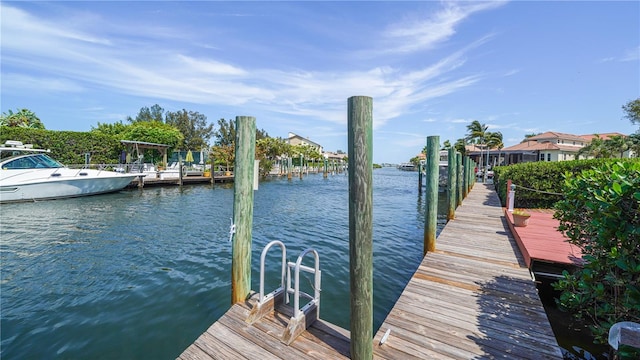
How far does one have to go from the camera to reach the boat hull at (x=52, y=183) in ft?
48.2

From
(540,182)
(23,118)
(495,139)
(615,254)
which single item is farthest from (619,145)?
(23,118)

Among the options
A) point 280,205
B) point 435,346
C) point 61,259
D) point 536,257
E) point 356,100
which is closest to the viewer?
point 356,100

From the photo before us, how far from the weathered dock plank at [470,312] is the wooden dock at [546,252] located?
0.25m

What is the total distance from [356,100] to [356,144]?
0.41 m

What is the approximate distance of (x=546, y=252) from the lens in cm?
539

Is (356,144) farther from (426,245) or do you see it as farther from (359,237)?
(426,245)

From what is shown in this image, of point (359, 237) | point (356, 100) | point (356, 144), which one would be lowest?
point (359, 237)

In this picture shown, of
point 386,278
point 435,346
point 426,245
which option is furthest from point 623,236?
point 386,278

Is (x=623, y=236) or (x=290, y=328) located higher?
(x=623, y=236)

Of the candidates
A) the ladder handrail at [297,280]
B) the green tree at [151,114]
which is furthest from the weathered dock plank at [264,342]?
the green tree at [151,114]

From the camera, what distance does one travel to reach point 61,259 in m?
7.26

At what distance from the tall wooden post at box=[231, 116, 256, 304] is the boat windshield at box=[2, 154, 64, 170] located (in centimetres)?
1882

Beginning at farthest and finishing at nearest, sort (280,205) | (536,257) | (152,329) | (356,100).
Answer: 1. (280,205)
2. (536,257)
3. (152,329)
4. (356,100)

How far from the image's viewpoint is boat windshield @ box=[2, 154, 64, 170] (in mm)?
14758
